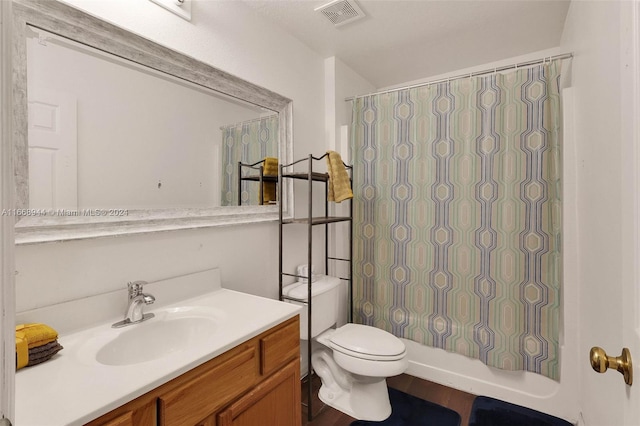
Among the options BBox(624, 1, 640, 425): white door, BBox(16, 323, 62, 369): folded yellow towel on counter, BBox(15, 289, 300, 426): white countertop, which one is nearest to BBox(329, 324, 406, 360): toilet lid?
BBox(15, 289, 300, 426): white countertop

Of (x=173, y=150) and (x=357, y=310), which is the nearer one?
(x=173, y=150)

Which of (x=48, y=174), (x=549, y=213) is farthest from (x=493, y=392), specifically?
→ (x=48, y=174)

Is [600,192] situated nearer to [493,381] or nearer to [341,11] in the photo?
[493,381]

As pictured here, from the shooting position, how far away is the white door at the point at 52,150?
0.98 metres

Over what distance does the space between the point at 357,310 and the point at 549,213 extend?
4.66ft

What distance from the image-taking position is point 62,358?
87 cm

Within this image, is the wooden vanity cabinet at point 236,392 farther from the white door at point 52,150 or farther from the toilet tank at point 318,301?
the white door at point 52,150

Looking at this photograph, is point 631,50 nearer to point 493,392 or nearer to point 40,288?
point 40,288

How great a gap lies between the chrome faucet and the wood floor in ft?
3.72

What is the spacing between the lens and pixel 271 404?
114 centimetres

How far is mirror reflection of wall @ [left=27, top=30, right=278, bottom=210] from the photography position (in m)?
1.01

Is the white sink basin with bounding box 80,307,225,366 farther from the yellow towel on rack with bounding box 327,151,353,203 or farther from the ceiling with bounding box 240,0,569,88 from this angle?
the ceiling with bounding box 240,0,569,88

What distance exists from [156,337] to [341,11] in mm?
→ 1872

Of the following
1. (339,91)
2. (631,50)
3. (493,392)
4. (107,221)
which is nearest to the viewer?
(631,50)
